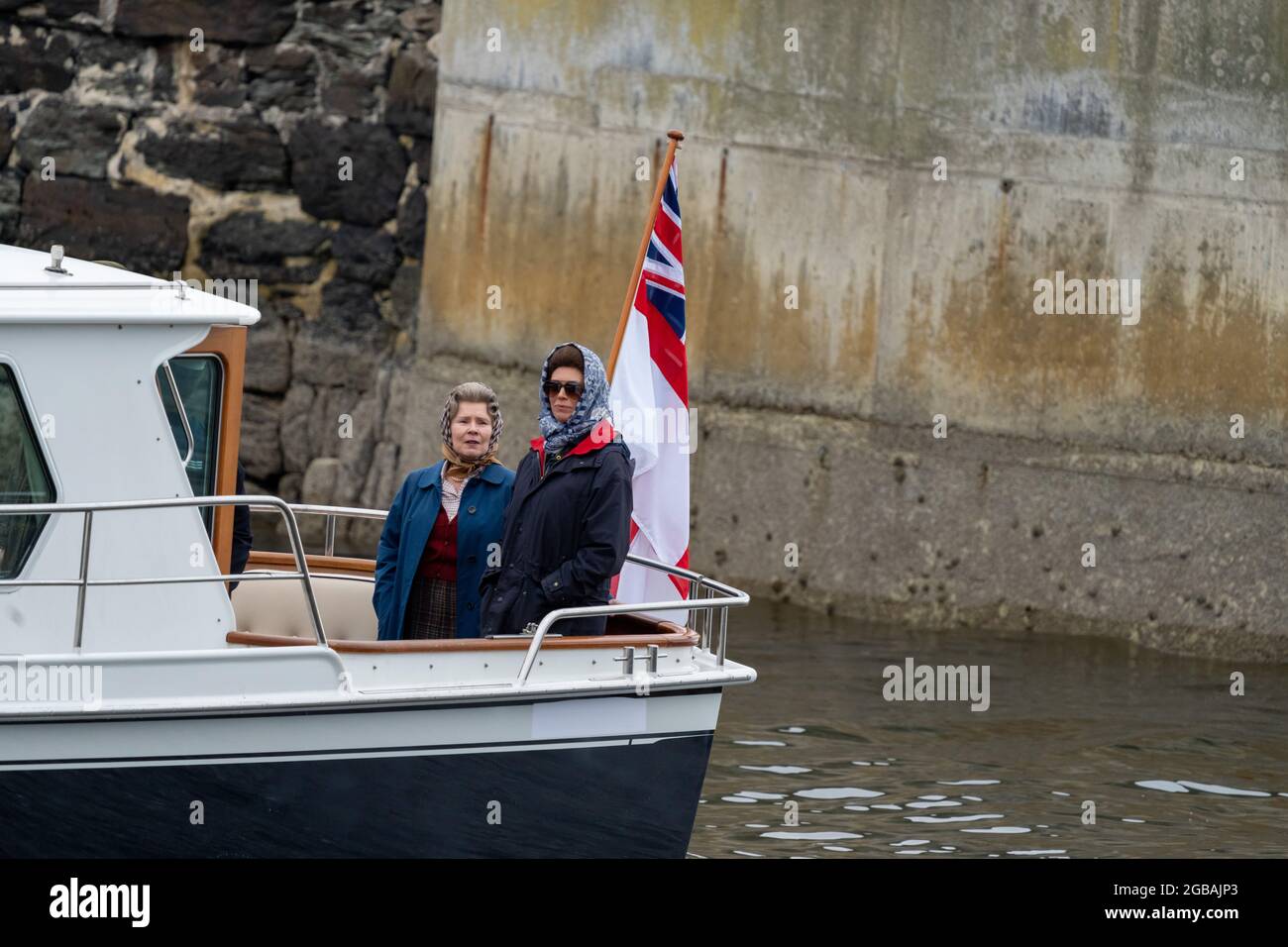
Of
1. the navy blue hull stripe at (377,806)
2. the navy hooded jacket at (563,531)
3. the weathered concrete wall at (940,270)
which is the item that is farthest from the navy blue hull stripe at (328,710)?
the weathered concrete wall at (940,270)

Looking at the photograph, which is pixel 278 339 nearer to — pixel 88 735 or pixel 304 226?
pixel 304 226

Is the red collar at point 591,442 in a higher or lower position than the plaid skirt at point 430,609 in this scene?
higher

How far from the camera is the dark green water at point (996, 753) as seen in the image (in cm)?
900

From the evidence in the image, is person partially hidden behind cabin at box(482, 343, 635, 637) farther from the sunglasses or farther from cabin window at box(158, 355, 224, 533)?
cabin window at box(158, 355, 224, 533)

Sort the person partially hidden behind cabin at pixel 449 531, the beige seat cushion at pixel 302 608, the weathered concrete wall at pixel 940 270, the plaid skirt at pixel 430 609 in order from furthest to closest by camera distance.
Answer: the weathered concrete wall at pixel 940 270 → the beige seat cushion at pixel 302 608 → the plaid skirt at pixel 430 609 → the person partially hidden behind cabin at pixel 449 531

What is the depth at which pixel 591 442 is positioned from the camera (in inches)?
278

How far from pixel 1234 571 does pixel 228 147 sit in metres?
7.06

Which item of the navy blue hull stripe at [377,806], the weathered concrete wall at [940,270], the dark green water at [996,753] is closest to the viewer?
the navy blue hull stripe at [377,806]

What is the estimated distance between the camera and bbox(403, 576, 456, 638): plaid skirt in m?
7.26

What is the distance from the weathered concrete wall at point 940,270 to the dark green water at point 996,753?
1.74ft

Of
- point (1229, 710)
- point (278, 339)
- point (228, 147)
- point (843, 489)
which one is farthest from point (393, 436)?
point (1229, 710)

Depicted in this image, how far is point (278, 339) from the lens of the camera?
14.5 metres

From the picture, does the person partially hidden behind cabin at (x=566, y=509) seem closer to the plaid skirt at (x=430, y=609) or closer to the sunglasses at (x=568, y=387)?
the sunglasses at (x=568, y=387)

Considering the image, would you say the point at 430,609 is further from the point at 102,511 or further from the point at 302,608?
the point at 102,511
